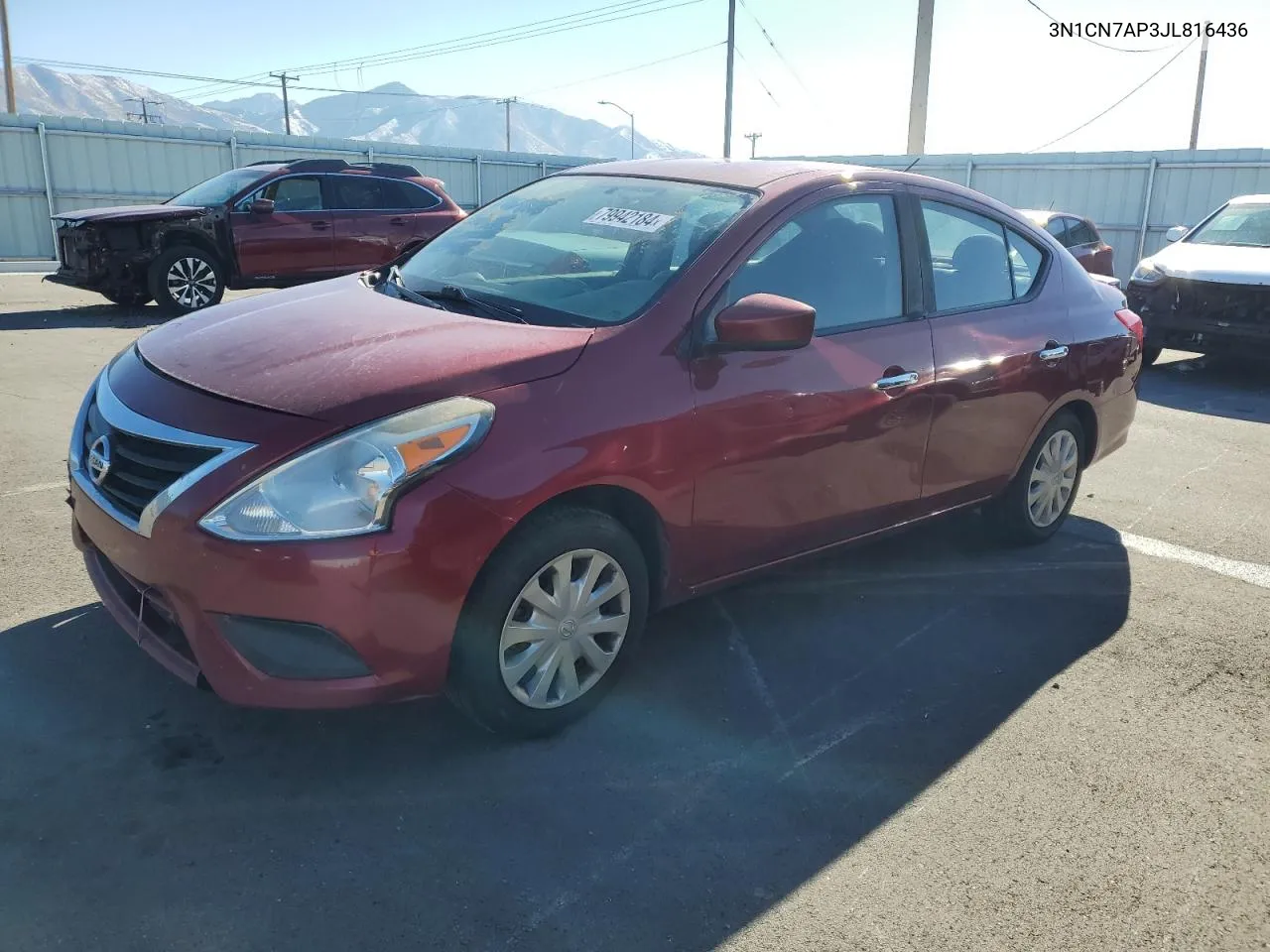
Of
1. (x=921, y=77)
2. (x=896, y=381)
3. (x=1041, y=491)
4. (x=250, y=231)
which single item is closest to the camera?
(x=896, y=381)

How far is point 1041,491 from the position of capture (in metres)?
4.92

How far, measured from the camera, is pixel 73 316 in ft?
37.3

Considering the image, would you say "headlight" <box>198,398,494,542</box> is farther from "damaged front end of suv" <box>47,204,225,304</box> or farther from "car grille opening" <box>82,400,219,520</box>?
"damaged front end of suv" <box>47,204,225,304</box>

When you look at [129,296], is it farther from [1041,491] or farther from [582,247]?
[1041,491]

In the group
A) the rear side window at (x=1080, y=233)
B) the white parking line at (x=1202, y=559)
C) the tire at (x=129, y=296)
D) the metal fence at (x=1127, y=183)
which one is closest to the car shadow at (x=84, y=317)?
the tire at (x=129, y=296)

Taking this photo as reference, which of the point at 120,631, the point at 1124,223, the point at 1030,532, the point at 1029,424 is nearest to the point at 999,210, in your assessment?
the point at 1029,424

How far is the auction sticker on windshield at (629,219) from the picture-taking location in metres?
3.71

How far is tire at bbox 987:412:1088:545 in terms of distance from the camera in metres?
4.80

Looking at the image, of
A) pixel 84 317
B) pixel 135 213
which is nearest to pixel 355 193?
pixel 135 213

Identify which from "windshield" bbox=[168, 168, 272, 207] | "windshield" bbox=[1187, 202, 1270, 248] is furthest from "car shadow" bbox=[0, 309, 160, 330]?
"windshield" bbox=[1187, 202, 1270, 248]

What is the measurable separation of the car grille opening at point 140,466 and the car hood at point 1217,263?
30.6 feet

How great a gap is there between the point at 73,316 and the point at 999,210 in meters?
10.3

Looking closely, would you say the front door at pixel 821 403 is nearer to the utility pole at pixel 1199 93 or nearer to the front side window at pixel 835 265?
the front side window at pixel 835 265

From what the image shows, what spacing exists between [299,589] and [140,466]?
2.12ft
